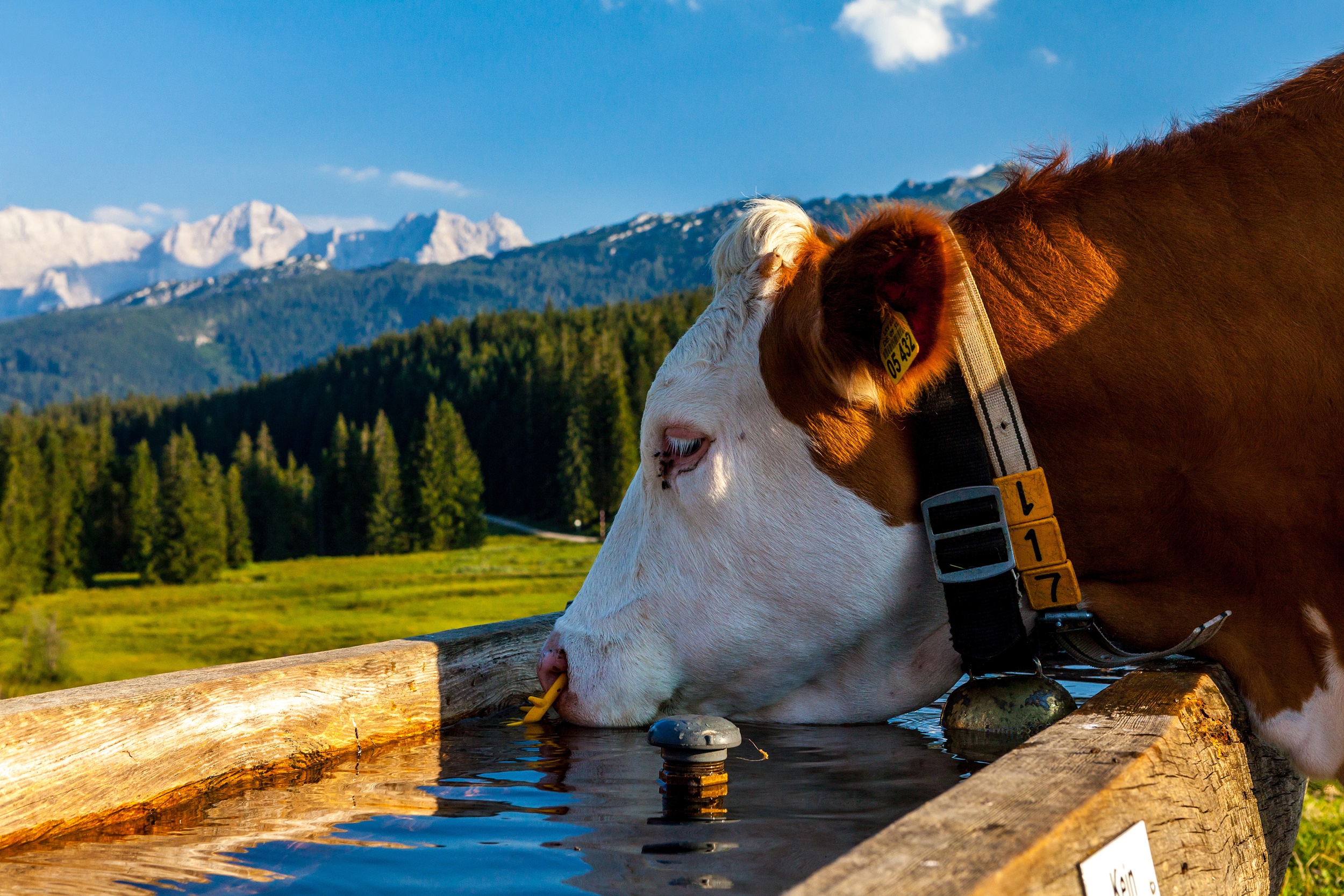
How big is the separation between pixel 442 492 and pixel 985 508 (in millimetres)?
100527

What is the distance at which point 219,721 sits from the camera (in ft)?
8.86

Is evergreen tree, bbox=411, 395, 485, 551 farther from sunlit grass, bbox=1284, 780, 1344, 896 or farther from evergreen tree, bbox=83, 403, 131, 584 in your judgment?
sunlit grass, bbox=1284, 780, 1344, 896

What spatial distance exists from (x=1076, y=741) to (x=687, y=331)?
5.87 ft

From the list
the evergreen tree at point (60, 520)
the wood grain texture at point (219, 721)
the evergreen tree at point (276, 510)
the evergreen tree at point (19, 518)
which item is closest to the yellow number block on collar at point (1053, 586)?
the wood grain texture at point (219, 721)

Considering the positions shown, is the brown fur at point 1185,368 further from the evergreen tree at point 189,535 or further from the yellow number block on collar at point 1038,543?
the evergreen tree at point 189,535

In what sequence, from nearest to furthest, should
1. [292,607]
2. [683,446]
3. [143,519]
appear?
[683,446] < [292,607] < [143,519]

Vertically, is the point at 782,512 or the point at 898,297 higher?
the point at 898,297

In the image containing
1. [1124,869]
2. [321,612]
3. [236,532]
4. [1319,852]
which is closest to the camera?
[1124,869]

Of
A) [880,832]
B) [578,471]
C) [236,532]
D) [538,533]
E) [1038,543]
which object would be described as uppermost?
[578,471]

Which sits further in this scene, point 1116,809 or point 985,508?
point 985,508

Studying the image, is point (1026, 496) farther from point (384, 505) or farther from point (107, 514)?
point (107, 514)

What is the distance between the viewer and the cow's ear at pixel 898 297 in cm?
232

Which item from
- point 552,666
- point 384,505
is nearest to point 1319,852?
point 552,666

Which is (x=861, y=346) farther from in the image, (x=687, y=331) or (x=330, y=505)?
(x=330, y=505)
